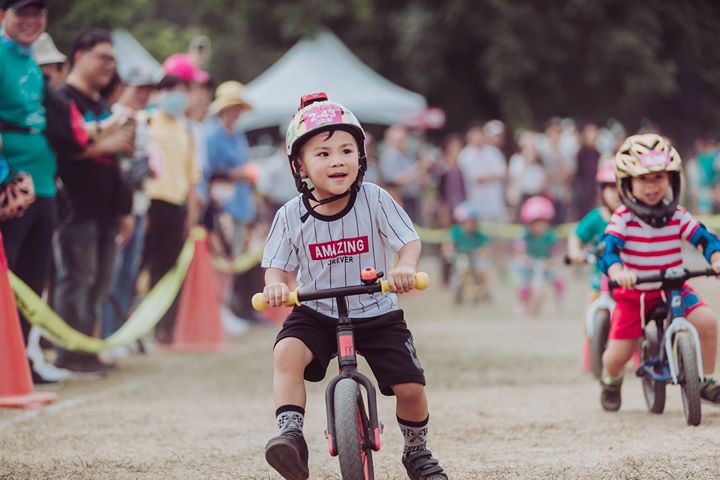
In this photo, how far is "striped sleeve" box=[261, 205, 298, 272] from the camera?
18.3 feet

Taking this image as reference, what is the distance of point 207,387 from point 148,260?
2955 millimetres

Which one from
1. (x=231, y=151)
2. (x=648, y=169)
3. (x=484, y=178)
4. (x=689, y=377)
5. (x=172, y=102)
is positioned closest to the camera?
(x=689, y=377)

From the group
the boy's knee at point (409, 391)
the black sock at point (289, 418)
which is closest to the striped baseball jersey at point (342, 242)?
the boy's knee at point (409, 391)

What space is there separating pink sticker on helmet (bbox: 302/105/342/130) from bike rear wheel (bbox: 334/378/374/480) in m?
1.09

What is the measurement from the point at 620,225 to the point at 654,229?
186 mm

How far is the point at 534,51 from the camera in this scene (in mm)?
30406

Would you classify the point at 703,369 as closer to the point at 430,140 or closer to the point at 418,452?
the point at 418,452

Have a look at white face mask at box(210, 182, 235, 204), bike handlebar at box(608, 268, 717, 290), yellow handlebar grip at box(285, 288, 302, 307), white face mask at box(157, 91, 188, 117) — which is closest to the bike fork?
yellow handlebar grip at box(285, 288, 302, 307)

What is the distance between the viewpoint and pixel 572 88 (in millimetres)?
31969

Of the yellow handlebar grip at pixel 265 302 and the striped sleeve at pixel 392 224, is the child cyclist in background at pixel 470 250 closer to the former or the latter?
the striped sleeve at pixel 392 224

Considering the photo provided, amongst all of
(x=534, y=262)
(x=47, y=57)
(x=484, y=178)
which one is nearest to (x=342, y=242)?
(x=47, y=57)

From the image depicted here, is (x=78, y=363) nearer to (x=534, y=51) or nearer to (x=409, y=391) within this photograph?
(x=409, y=391)

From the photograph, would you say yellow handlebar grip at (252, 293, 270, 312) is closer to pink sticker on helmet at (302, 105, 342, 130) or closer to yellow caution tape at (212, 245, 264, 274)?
pink sticker on helmet at (302, 105, 342, 130)

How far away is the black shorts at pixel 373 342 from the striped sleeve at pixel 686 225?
7.14ft
